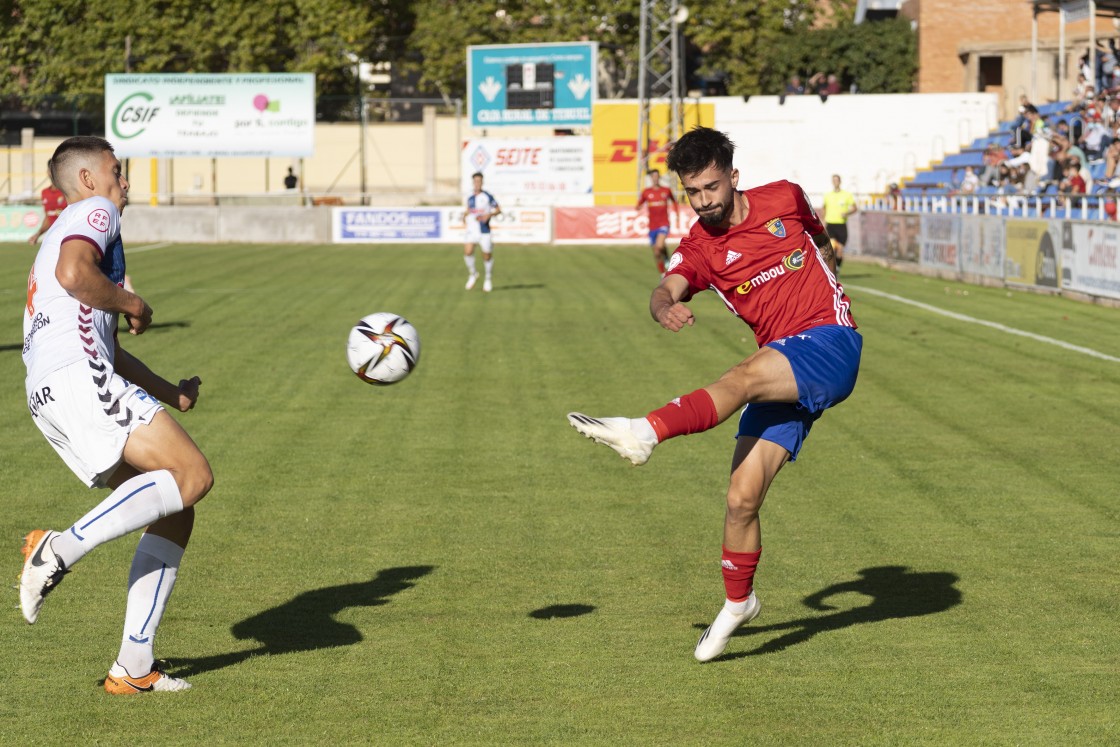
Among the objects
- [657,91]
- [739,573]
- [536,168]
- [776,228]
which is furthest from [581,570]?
[657,91]

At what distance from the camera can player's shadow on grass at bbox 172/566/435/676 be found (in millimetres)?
6172

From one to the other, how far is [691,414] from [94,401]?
87.1 inches

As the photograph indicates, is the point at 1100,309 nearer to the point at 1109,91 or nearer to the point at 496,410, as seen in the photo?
the point at 496,410

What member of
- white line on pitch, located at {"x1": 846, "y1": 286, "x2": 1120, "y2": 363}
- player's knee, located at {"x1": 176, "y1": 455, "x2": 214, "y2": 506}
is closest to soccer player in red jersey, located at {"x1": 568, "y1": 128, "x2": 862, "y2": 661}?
player's knee, located at {"x1": 176, "y1": 455, "x2": 214, "y2": 506}

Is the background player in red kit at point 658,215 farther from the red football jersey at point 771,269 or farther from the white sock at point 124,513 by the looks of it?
the white sock at point 124,513

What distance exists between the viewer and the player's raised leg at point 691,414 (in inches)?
219

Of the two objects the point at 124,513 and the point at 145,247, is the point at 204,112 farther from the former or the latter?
the point at 124,513

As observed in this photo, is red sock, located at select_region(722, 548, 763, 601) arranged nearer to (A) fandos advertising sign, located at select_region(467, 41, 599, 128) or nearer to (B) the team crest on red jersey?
(B) the team crest on red jersey

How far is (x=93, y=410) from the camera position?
17.4 feet

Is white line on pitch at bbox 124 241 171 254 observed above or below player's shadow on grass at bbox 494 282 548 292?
above

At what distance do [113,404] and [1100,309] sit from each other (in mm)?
20332

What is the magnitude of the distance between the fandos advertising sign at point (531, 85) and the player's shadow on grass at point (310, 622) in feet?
151

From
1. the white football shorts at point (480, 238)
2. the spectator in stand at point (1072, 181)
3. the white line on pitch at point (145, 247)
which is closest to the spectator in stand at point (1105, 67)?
the spectator in stand at point (1072, 181)

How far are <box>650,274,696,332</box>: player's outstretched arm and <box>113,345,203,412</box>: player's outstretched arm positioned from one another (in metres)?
1.89
